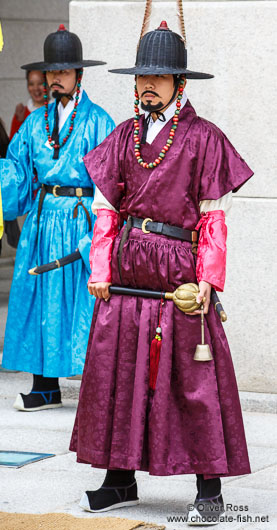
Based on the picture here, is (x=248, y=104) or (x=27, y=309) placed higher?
(x=248, y=104)

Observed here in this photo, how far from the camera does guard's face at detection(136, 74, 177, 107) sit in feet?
15.2

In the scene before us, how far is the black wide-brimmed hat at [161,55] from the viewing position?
459 cm

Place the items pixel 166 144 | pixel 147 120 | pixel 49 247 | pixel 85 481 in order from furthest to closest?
pixel 49 247 → pixel 85 481 → pixel 147 120 → pixel 166 144

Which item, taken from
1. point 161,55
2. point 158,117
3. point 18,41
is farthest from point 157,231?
point 18,41

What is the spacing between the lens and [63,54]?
630cm

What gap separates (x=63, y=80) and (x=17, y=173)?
55cm

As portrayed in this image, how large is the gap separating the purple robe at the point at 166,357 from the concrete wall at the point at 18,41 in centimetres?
849

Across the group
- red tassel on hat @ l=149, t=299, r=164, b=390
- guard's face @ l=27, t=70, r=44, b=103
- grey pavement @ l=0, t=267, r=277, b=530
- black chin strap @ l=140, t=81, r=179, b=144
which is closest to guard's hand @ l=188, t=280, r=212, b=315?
red tassel on hat @ l=149, t=299, r=164, b=390

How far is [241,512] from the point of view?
4.68m

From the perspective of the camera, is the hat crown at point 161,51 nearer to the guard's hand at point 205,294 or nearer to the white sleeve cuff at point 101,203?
the white sleeve cuff at point 101,203

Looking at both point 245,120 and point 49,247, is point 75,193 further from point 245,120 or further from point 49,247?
point 245,120

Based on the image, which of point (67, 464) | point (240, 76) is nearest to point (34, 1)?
point (240, 76)

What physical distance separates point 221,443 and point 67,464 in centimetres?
111

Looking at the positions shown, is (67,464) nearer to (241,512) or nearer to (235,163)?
(241,512)
